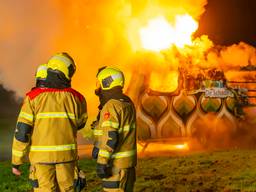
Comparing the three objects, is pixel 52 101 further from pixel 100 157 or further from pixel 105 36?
pixel 105 36

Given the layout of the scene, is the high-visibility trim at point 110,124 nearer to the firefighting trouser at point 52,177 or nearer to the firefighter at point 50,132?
the firefighter at point 50,132

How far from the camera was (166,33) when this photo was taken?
622 inches

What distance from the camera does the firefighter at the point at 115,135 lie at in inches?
214

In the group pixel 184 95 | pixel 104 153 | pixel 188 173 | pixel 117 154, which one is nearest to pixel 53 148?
pixel 104 153

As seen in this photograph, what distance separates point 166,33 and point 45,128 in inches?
444

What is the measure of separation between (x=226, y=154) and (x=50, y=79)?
7.98 m

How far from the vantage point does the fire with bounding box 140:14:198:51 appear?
1558 centimetres

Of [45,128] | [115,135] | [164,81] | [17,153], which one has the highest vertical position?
[164,81]

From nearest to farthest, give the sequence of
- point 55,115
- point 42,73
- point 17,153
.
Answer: point 17,153, point 55,115, point 42,73

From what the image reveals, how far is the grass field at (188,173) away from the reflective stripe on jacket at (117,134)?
2.89m

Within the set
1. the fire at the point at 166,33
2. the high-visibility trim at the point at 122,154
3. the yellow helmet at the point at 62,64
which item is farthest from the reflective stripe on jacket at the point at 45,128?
the fire at the point at 166,33

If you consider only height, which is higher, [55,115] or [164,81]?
[164,81]

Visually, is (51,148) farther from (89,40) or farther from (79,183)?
(89,40)

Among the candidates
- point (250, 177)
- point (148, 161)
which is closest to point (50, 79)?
point (250, 177)
